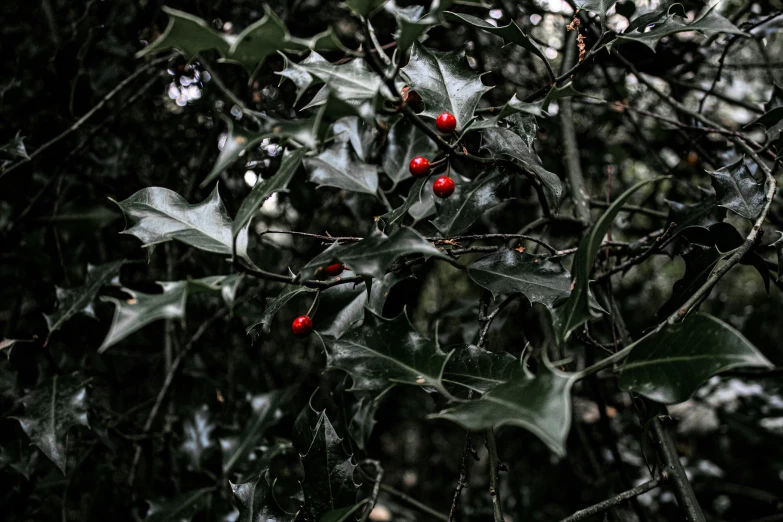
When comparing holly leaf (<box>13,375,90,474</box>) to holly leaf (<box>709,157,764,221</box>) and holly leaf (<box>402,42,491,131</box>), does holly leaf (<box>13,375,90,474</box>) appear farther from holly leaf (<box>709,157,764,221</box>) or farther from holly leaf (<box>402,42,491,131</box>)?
holly leaf (<box>709,157,764,221</box>)

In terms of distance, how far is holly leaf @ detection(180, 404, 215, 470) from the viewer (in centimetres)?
120

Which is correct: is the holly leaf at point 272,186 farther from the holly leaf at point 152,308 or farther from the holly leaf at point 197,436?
the holly leaf at point 197,436

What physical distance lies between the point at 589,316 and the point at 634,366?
0.22ft

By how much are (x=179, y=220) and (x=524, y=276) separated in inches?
17.4

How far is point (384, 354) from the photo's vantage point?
1.97 feet

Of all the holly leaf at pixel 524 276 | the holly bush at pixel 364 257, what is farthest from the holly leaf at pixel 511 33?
the holly leaf at pixel 524 276

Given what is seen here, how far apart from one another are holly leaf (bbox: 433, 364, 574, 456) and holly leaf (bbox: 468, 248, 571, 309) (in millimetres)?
213

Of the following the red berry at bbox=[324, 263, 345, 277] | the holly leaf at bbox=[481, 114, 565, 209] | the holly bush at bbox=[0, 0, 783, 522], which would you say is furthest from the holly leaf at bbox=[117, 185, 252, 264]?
the holly leaf at bbox=[481, 114, 565, 209]

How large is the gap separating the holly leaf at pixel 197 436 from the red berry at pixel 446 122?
2.96ft

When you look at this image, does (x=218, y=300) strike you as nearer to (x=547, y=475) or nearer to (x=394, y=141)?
(x=394, y=141)

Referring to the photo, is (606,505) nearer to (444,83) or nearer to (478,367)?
(478,367)

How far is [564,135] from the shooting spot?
1.21 metres

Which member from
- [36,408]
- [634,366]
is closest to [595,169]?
[634,366]

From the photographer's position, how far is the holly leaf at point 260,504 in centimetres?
73
